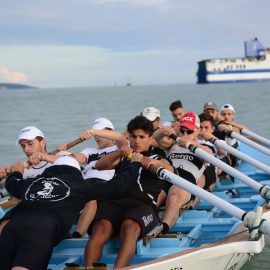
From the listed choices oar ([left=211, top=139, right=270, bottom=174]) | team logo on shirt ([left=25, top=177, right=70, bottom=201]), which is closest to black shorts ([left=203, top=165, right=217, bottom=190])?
oar ([left=211, top=139, right=270, bottom=174])

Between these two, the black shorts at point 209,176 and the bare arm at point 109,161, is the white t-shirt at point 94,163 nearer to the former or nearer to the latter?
the bare arm at point 109,161

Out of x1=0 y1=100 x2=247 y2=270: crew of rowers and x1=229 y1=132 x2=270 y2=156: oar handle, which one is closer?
x1=0 y1=100 x2=247 y2=270: crew of rowers

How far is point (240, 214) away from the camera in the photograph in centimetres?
561

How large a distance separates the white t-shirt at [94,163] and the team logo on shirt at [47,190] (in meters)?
1.95

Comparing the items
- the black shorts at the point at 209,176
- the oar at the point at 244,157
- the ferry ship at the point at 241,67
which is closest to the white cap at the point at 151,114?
the oar at the point at 244,157

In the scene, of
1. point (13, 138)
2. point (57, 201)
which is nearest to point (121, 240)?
point (57, 201)

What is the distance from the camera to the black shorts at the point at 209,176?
817cm

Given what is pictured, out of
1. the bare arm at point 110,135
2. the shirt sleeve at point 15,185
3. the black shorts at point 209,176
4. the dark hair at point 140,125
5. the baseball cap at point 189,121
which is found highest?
the dark hair at point 140,125

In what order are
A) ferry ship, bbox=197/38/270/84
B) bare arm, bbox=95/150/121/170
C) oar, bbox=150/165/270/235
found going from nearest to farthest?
1. oar, bbox=150/165/270/235
2. bare arm, bbox=95/150/121/170
3. ferry ship, bbox=197/38/270/84

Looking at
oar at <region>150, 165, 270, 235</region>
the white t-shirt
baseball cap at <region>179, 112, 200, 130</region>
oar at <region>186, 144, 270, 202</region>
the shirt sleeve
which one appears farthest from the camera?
baseball cap at <region>179, 112, 200, 130</region>

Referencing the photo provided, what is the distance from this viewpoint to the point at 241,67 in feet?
318

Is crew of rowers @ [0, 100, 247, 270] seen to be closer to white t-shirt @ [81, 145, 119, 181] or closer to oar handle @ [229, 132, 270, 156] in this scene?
white t-shirt @ [81, 145, 119, 181]

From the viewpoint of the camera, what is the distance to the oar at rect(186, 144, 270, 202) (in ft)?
22.7

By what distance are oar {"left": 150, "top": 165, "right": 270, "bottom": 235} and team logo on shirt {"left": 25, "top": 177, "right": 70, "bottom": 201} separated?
46.5 inches
